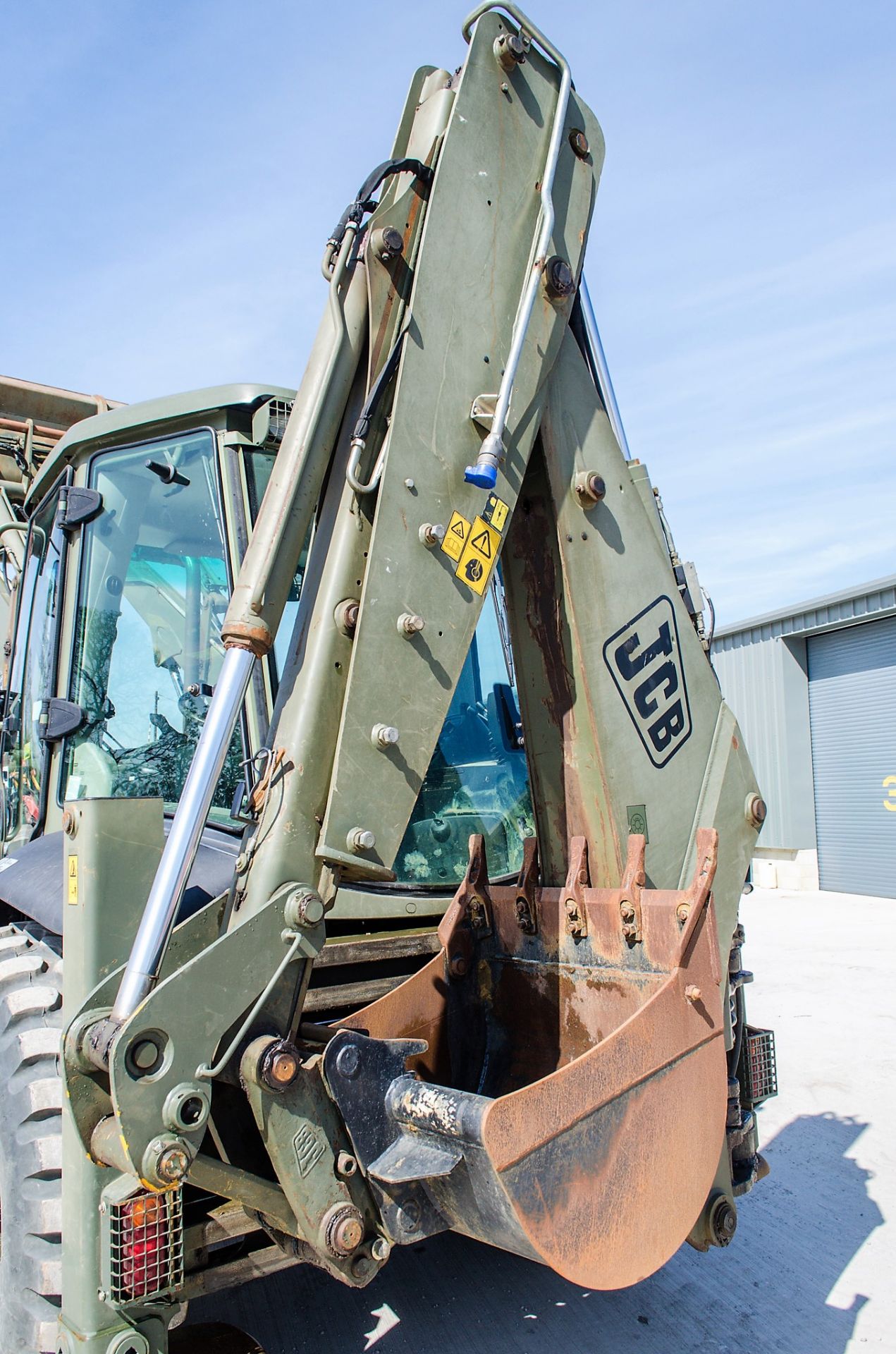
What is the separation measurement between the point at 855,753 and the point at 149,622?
1299 centimetres

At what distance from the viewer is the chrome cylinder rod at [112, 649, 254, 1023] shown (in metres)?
1.86

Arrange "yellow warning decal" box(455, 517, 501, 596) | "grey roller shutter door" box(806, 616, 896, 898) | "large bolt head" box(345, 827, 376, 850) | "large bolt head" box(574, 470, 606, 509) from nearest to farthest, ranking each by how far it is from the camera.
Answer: "large bolt head" box(345, 827, 376, 850)
"yellow warning decal" box(455, 517, 501, 596)
"large bolt head" box(574, 470, 606, 509)
"grey roller shutter door" box(806, 616, 896, 898)

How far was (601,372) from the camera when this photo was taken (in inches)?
108

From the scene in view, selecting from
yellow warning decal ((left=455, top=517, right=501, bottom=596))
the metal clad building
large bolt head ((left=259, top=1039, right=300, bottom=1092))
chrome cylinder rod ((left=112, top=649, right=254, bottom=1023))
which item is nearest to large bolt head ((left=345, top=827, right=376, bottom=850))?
chrome cylinder rod ((left=112, top=649, right=254, bottom=1023))

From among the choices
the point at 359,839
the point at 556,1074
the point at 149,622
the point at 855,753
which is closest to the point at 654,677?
the point at 359,839

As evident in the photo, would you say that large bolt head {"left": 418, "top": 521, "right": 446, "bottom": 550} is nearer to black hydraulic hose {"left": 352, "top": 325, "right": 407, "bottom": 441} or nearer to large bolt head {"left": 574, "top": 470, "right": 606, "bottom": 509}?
black hydraulic hose {"left": 352, "top": 325, "right": 407, "bottom": 441}

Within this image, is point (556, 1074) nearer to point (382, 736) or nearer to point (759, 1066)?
point (382, 736)

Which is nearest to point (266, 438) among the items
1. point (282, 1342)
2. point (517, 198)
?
point (517, 198)

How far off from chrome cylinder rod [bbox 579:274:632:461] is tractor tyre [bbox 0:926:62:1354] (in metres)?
2.13

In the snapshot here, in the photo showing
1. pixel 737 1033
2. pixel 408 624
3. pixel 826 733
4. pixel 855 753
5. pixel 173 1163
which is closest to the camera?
pixel 173 1163

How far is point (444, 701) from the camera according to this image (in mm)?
2248

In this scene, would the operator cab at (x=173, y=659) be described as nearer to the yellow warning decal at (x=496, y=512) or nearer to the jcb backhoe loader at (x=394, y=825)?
the jcb backhoe loader at (x=394, y=825)

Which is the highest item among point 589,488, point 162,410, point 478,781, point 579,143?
point 579,143

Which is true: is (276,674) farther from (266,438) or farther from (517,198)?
(517,198)
